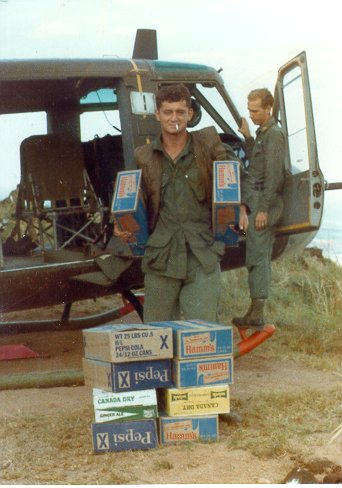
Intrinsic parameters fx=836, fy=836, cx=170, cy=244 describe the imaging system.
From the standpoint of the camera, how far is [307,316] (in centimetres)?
848

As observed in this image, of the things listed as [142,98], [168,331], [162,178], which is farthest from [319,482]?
[142,98]

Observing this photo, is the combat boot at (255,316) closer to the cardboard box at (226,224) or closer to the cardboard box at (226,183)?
the cardboard box at (226,224)

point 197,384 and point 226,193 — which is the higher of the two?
point 226,193

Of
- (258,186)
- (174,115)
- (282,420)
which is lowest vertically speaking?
(282,420)

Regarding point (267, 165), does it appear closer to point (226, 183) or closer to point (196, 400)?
point (226, 183)

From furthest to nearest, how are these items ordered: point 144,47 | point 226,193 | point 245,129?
point 144,47 < point 245,129 < point 226,193

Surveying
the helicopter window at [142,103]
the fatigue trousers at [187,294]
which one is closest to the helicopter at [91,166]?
the helicopter window at [142,103]

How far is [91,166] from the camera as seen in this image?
24.4 ft

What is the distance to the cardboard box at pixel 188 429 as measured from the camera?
432 cm

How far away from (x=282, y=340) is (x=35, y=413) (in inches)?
120

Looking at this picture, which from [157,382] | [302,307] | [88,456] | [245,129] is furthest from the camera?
[302,307]

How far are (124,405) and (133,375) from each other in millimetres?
161

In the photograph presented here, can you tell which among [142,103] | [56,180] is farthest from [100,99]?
[142,103]

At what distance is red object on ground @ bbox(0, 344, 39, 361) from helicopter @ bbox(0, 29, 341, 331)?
355 mm
